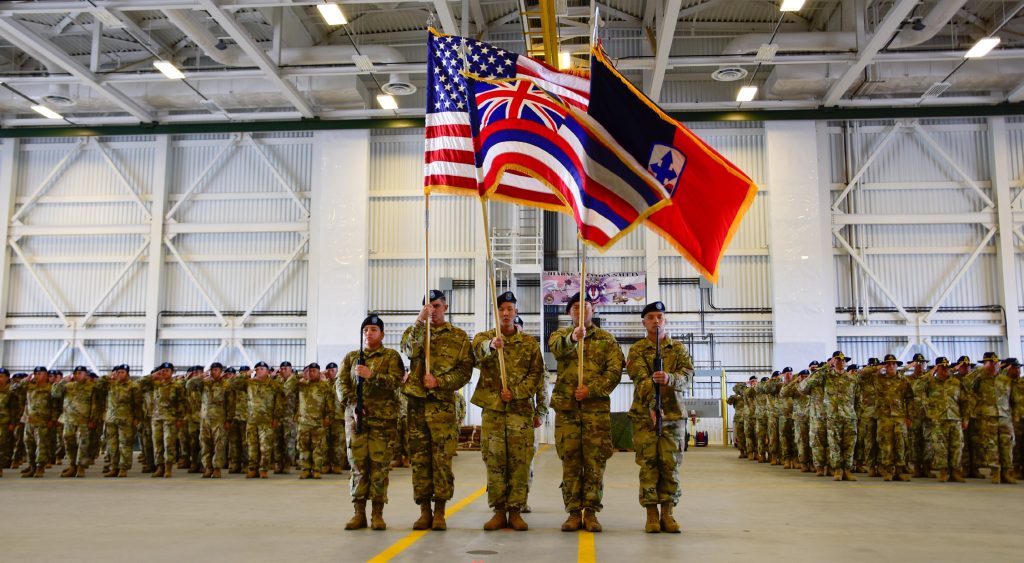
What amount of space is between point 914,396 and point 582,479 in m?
7.95

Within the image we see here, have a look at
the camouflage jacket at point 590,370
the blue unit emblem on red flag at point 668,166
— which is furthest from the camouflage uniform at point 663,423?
the blue unit emblem on red flag at point 668,166

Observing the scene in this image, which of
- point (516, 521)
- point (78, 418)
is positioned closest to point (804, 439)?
point (516, 521)

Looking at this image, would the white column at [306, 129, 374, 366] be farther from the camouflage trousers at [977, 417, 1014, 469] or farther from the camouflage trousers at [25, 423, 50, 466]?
the camouflage trousers at [977, 417, 1014, 469]

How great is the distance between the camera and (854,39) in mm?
17906

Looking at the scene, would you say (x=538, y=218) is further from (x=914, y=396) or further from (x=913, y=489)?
(x=913, y=489)

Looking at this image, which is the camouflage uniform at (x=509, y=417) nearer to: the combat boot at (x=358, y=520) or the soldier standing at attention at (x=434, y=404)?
the soldier standing at attention at (x=434, y=404)

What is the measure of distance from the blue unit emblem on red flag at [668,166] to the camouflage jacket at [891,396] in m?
7.24

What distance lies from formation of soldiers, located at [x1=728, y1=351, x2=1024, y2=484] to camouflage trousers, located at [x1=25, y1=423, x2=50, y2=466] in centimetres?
1200

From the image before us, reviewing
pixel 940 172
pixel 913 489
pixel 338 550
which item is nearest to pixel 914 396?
pixel 913 489

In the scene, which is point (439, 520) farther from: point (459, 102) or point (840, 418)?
point (840, 418)

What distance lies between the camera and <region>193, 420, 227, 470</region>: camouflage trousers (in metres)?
12.0

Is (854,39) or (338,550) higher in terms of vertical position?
(854,39)

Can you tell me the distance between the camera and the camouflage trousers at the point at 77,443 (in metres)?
12.2

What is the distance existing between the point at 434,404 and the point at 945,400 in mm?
8748
